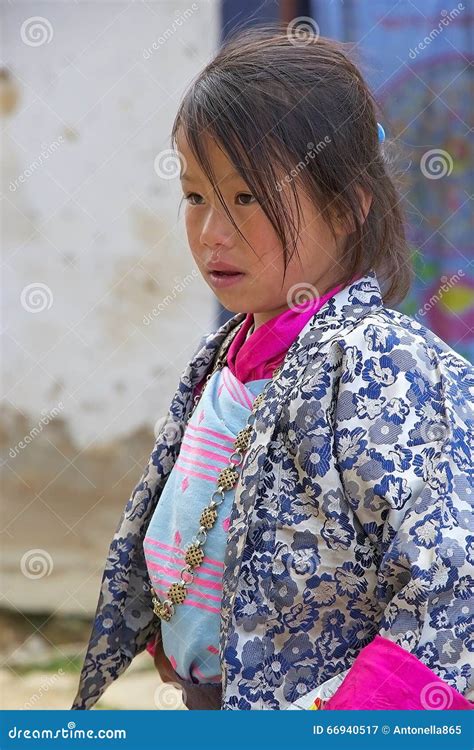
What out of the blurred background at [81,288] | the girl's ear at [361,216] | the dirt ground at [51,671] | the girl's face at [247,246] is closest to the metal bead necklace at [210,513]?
the girl's face at [247,246]

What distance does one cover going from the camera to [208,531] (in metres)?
1.38

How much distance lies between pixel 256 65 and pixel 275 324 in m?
0.35

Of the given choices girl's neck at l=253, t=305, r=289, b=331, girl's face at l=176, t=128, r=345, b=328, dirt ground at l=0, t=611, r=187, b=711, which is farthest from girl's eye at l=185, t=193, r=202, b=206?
dirt ground at l=0, t=611, r=187, b=711

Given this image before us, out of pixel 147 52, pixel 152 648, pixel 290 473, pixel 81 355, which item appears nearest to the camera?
pixel 290 473

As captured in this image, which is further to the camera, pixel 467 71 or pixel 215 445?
pixel 467 71

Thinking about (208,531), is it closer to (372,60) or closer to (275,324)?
(275,324)

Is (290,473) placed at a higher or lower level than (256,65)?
lower

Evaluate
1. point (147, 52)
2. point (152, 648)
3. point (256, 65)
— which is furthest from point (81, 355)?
point (256, 65)

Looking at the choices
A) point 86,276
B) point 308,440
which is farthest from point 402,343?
point 86,276

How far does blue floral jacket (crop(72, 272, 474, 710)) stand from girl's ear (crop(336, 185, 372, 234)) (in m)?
0.12

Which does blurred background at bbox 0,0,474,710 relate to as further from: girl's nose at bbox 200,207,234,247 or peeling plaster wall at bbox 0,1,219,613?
girl's nose at bbox 200,207,234,247

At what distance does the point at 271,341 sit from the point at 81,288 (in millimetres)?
2972

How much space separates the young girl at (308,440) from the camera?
1180 millimetres

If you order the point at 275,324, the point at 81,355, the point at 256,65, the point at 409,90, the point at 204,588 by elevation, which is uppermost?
the point at 409,90
